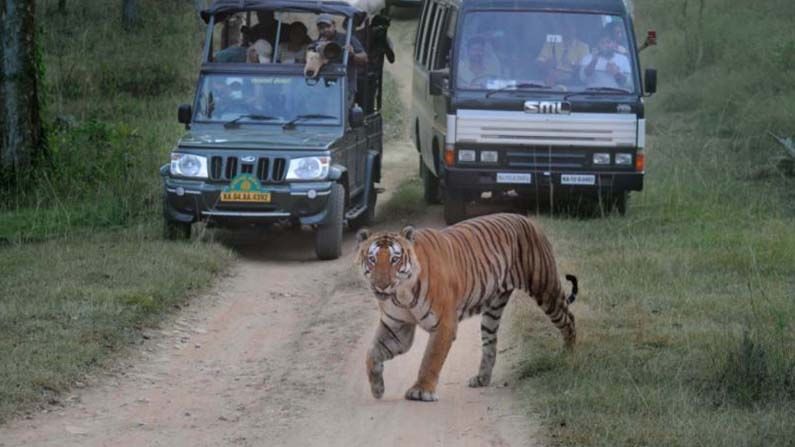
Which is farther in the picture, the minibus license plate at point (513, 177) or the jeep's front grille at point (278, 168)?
the minibus license plate at point (513, 177)

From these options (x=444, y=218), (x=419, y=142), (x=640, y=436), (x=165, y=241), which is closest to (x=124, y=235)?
(x=165, y=241)

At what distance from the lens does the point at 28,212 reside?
14.3 m

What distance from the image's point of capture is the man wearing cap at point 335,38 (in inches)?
543

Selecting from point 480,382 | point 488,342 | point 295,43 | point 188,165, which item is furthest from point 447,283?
point 295,43

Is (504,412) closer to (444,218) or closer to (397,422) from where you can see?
(397,422)

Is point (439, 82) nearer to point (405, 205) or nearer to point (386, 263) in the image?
point (405, 205)

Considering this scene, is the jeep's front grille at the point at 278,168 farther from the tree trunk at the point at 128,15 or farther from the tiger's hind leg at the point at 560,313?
the tree trunk at the point at 128,15

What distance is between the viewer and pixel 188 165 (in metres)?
12.4

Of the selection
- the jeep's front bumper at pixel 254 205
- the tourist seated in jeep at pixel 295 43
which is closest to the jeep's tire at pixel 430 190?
the tourist seated in jeep at pixel 295 43

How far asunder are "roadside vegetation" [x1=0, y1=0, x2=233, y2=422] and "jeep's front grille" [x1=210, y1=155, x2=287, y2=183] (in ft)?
2.20

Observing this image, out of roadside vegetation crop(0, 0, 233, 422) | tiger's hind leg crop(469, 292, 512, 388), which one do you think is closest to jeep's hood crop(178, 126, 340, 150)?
roadside vegetation crop(0, 0, 233, 422)

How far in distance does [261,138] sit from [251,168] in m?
0.44

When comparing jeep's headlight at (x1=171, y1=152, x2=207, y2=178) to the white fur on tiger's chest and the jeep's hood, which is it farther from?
the white fur on tiger's chest

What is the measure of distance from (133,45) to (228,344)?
780 inches
